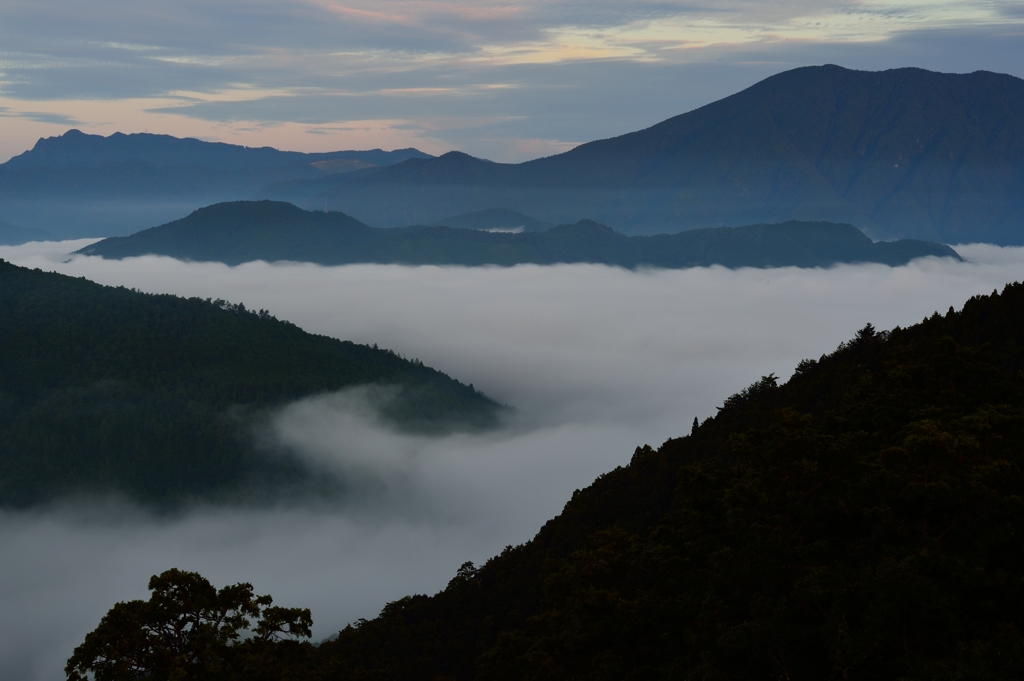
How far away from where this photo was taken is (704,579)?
108ft

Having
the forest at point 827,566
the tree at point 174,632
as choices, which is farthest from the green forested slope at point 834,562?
the tree at point 174,632

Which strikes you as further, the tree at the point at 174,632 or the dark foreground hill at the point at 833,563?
the tree at the point at 174,632

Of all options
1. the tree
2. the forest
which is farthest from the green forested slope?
the tree

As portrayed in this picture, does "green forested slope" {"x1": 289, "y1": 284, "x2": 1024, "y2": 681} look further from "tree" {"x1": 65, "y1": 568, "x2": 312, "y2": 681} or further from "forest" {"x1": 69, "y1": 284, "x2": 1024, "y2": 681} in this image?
"tree" {"x1": 65, "y1": 568, "x2": 312, "y2": 681}

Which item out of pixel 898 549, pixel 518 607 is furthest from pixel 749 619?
pixel 518 607

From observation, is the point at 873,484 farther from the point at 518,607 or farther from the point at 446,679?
the point at 518,607

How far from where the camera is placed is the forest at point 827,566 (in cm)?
2531

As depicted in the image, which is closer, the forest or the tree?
the forest

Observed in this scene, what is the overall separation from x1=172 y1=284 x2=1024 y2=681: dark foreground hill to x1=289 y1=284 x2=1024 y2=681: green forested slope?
0.07 m

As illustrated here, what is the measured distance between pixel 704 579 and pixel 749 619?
4095mm

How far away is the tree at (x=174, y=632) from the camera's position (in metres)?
28.6

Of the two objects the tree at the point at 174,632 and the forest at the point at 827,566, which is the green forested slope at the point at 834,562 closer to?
the forest at the point at 827,566

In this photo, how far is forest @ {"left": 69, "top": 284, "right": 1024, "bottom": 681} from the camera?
25312 millimetres

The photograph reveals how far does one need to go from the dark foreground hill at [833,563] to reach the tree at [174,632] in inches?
75.7
